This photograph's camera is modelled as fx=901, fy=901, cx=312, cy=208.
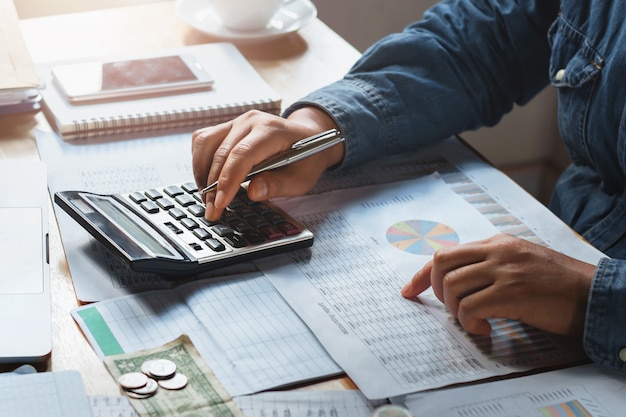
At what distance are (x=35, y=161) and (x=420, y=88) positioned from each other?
1.42 feet

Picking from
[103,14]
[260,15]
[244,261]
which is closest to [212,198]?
[244,261]

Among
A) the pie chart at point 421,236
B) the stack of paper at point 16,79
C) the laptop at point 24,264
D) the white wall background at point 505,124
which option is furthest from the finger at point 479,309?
the white wall background at point 505,124

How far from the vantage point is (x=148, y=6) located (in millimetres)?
1377

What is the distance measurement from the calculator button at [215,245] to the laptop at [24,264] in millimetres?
136

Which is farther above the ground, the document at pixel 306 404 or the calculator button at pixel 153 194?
the calculator button at pixel 153 194

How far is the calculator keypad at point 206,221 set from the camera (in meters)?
0.78

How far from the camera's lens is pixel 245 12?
1262mm

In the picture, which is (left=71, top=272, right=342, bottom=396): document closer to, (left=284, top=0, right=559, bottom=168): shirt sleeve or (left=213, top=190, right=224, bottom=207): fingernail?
(left=213, top=190, right=224, bottom=207): fingernail

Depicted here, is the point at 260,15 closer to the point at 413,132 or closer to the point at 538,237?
the point at 413,132

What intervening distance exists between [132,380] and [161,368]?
0.02m

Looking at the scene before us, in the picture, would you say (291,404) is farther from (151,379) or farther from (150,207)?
(150,207)

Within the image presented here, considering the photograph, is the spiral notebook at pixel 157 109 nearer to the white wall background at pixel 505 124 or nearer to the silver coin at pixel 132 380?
the silver coin at pixel 132 380

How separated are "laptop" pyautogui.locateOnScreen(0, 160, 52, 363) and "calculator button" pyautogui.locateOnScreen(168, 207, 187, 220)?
11 cm

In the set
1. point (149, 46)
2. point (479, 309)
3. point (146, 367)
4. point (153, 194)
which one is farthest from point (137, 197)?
point (149, 46)
